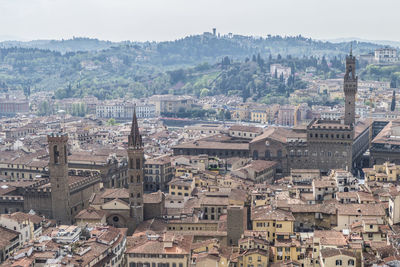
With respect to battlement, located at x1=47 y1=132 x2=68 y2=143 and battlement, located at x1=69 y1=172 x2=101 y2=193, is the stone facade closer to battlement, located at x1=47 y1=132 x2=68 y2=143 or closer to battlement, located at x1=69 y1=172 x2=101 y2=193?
battlement, located at x1=69 y1=172 x2=101 y2=193

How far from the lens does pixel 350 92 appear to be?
74688 mm

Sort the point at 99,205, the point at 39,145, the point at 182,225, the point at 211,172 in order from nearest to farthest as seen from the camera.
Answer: the point at 182,225 < the point at 99,205 < the point at 211,172 < the point at 39,145

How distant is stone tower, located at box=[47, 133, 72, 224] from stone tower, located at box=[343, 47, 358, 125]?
37394mm

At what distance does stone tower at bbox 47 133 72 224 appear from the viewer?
1981 inches

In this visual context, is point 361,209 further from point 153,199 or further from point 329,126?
point 329,126

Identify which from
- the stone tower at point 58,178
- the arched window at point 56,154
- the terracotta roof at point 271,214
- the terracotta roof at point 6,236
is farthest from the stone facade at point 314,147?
the terracotta roof at point 6,236

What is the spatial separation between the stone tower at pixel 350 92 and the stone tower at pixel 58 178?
3739 centimetres

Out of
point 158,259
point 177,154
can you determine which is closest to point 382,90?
point 177,154

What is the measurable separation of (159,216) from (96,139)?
52422mm

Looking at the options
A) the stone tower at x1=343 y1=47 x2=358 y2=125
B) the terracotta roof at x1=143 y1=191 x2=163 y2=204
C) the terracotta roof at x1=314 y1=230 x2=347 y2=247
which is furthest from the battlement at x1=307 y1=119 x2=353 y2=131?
the terracotta roof at x1=314 y1=230 x2=347 y2=247

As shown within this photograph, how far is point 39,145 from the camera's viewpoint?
87.2 metres

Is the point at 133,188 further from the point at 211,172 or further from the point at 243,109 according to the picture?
the point at 243,109

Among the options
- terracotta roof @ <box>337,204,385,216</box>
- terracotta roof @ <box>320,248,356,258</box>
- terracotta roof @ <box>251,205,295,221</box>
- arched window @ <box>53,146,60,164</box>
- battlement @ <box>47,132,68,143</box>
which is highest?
battlement @ <box>47,132,68,143</box>

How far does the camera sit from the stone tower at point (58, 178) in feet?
165
